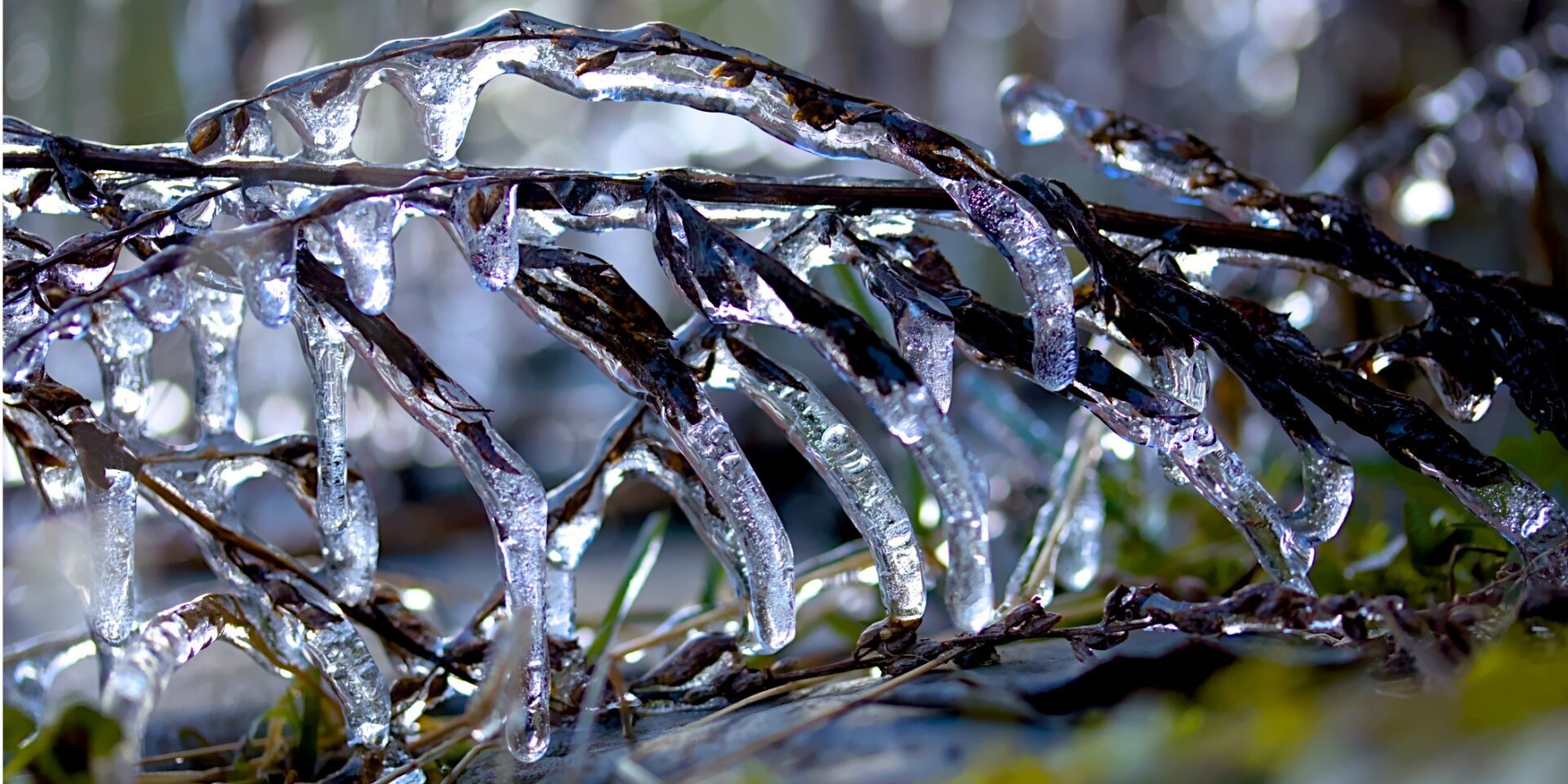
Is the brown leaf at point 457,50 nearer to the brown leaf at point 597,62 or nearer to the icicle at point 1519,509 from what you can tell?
the brown leaf at point 597,62

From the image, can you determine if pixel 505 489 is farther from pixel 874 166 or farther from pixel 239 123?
pixel 874 166

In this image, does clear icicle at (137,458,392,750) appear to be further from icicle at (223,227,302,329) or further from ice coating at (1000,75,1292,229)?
ice coating at (1000,75,1292,229)

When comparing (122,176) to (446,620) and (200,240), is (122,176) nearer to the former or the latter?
(200,240)

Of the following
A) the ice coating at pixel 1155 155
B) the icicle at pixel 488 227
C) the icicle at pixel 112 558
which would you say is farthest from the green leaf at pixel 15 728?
the ice coating at pixel 1155 155

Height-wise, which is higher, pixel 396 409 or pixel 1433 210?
pixel 396 409

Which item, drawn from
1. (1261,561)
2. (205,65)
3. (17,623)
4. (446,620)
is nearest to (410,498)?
(205,65)

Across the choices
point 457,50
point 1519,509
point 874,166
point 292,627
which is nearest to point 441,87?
point 457,50

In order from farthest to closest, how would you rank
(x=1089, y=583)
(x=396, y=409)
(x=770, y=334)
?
(x=770, y=334), (x=396, y=409), (x=1089, y=583)
